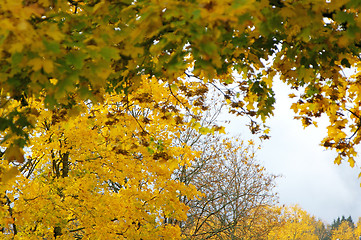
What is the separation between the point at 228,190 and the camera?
53.2 ft

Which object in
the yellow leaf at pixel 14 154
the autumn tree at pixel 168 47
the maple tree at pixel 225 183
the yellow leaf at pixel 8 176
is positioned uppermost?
Answer: the maple tree at pixel 225 183

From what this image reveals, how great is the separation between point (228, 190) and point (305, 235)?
4192 centimetres

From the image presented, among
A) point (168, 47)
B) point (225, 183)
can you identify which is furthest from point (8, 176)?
point (225, 183)

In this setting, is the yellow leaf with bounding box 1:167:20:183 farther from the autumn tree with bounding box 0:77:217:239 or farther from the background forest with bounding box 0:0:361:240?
the autumn tree with bounding box 0:77:217:239

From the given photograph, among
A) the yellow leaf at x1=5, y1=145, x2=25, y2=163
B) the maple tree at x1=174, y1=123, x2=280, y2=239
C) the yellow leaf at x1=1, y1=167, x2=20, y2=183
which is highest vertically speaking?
the maple tree at x1=174, y1=123, x2=280, y2=239

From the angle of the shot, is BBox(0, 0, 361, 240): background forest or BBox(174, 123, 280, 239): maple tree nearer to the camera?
BBox(0, 0, 361, 240): background forest

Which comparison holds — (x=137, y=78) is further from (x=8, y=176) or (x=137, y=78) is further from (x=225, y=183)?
(x=225, y=183)

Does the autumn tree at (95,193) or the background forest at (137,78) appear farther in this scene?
the autumn tree at (95,193)

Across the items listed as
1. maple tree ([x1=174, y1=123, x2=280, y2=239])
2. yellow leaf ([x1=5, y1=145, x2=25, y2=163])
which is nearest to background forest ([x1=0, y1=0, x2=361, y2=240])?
yellow leaf ([x1=5, y1=145, x2=25, y2=163])

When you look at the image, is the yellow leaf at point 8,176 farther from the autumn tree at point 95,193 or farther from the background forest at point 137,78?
the autumn tree at point 95,193

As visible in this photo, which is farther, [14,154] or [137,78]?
[137,78]

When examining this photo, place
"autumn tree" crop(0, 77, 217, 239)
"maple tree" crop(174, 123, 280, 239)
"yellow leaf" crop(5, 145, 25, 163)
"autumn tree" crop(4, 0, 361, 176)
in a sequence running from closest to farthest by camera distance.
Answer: "autumn tree" crop(4, 0, 361, 176) → "yellow leaf" crop(5, 145, 25, 163) → "autumn tree" crop(0, 77, 217, 239) → "maple tree" crop(174, 123, 280, 239)

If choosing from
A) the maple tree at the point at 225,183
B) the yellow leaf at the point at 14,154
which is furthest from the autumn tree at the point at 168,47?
the maple tree at the point at 225,183

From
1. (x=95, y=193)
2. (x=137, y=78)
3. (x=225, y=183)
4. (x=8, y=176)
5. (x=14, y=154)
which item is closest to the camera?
(x=8, y=176)
